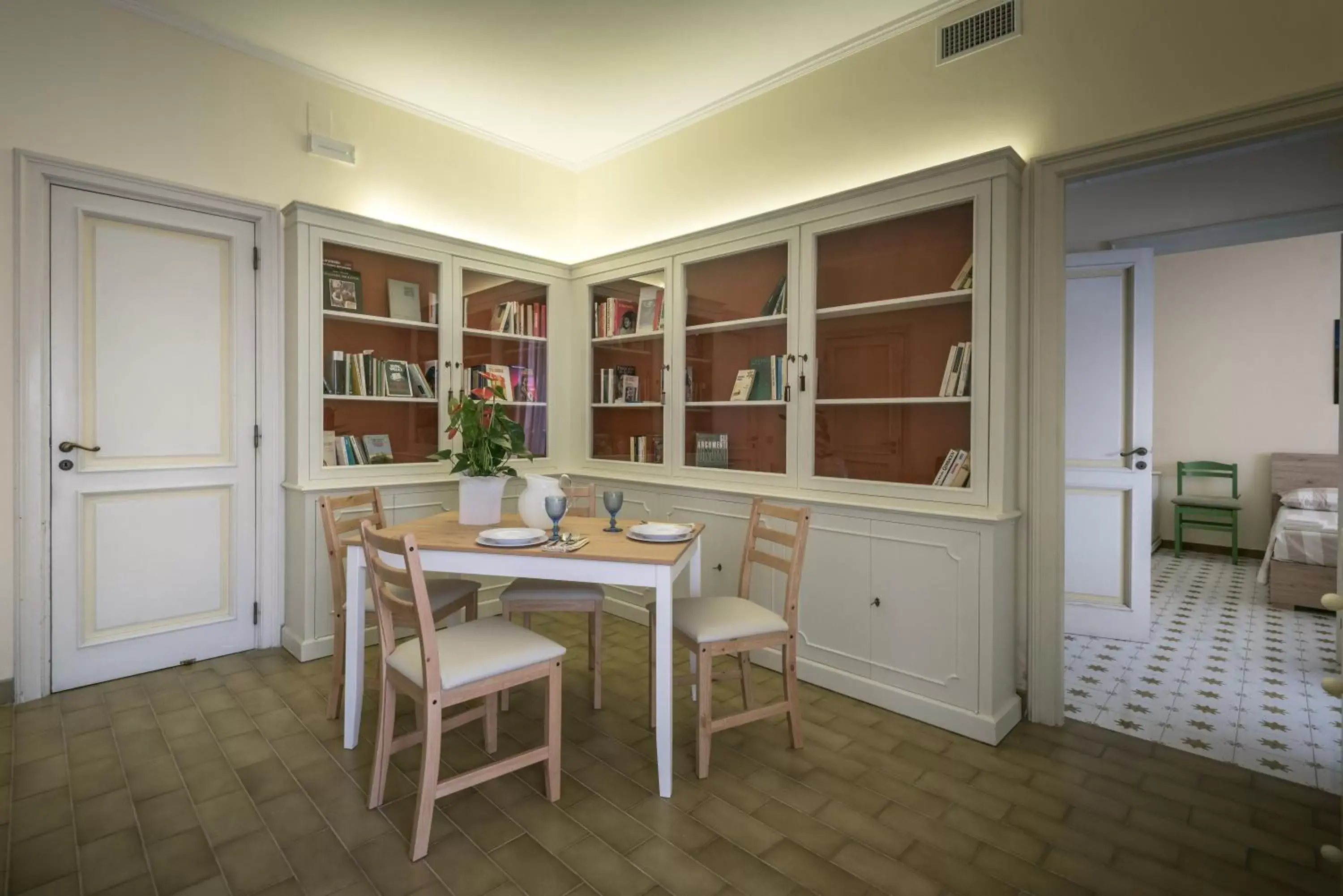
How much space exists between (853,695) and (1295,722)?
1843 millimetres

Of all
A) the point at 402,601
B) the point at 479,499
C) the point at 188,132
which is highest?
the point at 188,132

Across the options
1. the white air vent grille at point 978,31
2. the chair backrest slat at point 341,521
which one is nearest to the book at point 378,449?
the chair backrest slat at point 341,521

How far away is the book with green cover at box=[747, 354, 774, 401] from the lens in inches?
137

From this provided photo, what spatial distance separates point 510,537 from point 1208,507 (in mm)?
6899

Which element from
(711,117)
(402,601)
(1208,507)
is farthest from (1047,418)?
(1208,507)

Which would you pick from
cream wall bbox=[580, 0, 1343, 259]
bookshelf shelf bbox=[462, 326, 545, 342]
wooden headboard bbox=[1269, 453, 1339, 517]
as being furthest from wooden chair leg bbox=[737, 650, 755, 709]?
wooden headboard bbox=[1269, 453, 1339, 517]

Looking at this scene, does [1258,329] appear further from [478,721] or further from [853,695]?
[478,721]

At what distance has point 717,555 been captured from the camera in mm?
3557

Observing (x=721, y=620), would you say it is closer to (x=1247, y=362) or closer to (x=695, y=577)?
(x=695, y=577)

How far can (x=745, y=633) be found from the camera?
7.81 feet

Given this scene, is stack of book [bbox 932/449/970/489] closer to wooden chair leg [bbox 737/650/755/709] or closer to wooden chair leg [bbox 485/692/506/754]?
wooden chair leg [bbox 737/650/755/709]

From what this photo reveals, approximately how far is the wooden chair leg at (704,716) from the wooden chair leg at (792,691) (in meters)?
0.34

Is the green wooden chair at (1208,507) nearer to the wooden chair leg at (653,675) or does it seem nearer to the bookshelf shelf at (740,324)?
the bookshelf shelf at (740,324)

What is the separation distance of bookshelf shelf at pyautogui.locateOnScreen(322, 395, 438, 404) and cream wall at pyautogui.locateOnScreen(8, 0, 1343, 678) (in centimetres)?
109
